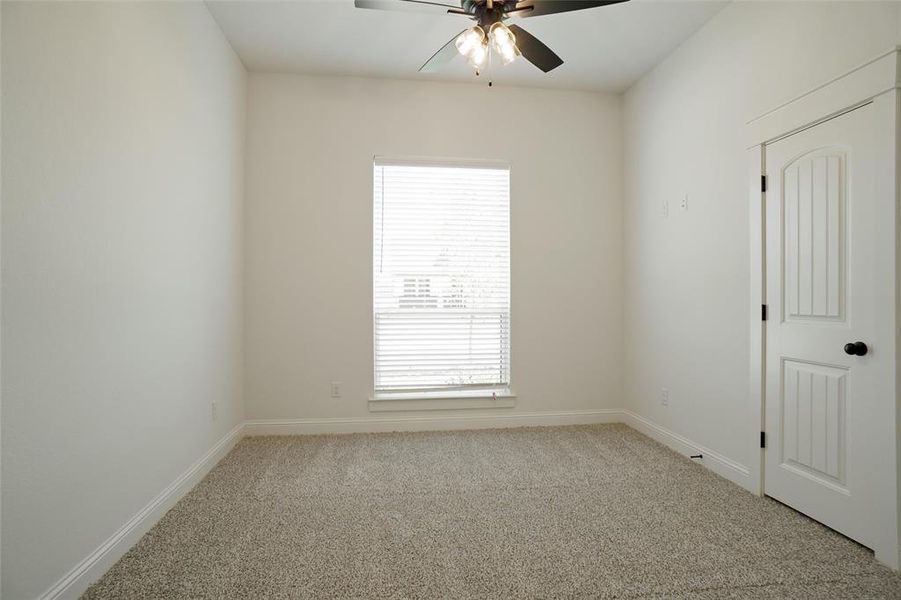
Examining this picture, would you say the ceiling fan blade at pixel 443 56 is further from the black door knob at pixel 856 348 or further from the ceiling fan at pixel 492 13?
the black door knob at pixel 856 348

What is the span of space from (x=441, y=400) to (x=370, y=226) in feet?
5.29

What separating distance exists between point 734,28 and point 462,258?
2.40 metres

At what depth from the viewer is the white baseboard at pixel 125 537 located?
1599 millimetres

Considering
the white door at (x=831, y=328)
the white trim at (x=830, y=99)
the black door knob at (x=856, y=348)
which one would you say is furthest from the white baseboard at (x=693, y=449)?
the white trim at (x=830, y=99)

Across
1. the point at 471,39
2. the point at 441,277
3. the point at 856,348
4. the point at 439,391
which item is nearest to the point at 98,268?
the point at 471,39

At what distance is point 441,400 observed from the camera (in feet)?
12.3

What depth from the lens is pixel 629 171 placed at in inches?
153

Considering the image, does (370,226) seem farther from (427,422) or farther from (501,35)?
(501,35)

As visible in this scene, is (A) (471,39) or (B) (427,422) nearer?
(A) (471,39)

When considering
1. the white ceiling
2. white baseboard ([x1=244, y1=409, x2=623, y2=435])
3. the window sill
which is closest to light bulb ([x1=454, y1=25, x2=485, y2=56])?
the white ceiling

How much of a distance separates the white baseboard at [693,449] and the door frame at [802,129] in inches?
3.4

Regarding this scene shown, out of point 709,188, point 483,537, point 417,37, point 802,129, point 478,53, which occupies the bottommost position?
point 483,537

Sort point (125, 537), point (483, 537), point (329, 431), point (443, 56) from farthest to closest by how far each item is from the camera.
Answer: point (329, 431)
point (443, 56)
point (483, 537)
point (125, 537)

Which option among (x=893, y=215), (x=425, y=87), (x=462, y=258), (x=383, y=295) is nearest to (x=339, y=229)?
(x=383, y=295)
